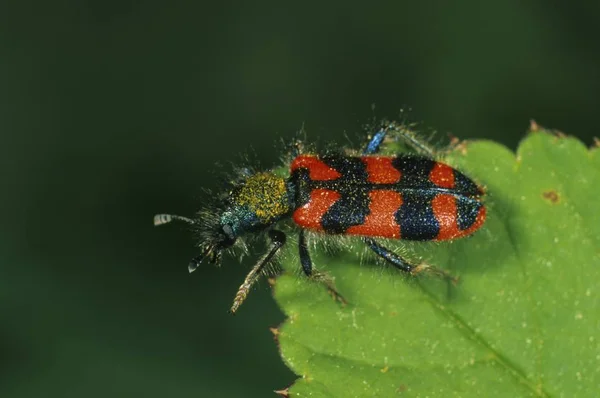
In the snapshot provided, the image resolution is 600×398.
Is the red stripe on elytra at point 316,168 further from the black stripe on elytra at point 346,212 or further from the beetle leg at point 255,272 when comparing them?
the beetle leg at point 255,272

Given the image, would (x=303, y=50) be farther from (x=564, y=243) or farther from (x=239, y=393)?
(x=564, y=243)

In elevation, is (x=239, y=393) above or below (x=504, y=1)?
below

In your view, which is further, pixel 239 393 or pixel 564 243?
pixel 239 393

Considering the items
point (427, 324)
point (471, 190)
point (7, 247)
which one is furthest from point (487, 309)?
point (7, 247)

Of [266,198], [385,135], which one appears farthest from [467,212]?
[266,198]

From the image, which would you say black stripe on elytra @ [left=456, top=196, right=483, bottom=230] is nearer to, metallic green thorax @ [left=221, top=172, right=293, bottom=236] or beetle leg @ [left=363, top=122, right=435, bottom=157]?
beetle leg @ [left=363, top=122, right=435, bottom=157]

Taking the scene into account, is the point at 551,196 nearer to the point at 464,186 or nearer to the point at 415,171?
the point at 464,186
